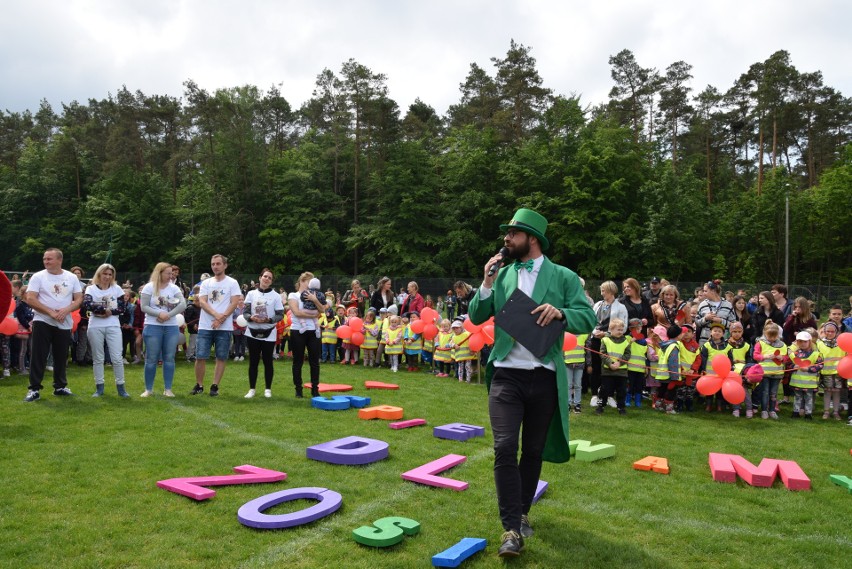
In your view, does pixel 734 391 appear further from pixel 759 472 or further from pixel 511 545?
pixel 511 545

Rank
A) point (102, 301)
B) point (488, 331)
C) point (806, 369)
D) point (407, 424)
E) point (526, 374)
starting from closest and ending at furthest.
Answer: point (526, 374), point (407, 424), point (102, 301), point (806, 369), point (488, 331)

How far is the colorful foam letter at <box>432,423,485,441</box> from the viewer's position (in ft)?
25.4

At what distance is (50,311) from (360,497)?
6.53 m

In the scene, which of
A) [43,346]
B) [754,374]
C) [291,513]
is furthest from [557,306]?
[43,346]

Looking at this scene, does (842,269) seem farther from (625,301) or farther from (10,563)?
(10,563)

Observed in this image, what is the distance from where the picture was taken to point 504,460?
4.25 meters

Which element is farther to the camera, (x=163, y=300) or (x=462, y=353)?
(x=462, y=353)

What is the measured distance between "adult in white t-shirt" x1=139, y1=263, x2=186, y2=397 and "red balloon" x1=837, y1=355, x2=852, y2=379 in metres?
10.8

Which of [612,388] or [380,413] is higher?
[612,388]

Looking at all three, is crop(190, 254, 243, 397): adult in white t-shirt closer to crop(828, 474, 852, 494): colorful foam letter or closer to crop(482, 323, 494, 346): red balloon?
crop(482, 323, 494, 346): red balloon

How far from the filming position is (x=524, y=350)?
446 cm

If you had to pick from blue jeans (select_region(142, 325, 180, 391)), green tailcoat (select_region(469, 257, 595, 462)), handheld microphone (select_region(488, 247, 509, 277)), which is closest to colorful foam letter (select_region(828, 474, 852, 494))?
green tailcoat (select_region(469, 257, 595, 462))

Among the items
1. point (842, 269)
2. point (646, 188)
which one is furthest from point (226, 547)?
point (842, 269)

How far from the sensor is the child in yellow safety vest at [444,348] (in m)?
14.5
